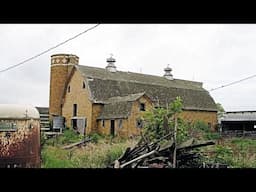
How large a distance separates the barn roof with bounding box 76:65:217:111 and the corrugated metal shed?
1.57m

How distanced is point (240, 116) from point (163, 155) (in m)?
14.1

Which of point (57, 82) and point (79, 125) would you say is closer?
point (79, 125)

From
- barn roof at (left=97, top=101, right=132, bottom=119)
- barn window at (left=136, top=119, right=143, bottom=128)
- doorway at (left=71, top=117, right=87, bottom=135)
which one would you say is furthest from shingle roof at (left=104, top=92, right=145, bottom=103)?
doorway at (left=71, top=117, right=87, bottom=135)

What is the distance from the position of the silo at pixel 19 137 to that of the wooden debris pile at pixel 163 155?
121 centimetres

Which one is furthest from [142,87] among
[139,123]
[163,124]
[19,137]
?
[19,137]

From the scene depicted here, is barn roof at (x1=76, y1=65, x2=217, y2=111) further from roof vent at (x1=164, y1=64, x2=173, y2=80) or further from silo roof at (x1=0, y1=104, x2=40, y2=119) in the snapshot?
silo roof at (x1=0, y1=104, x2=40, y2=119)

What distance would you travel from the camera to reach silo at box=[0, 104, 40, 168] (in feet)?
19.2

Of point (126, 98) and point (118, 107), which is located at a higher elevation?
point (126, 98)

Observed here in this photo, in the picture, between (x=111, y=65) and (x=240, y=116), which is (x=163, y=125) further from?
(x=240, y=116)

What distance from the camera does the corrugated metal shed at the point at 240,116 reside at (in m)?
19.1

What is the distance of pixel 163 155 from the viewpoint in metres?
6.36

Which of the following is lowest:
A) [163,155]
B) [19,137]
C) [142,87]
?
[163,155]

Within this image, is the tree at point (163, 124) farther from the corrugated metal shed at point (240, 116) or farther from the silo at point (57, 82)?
the corrugated metal shed at point (240, 116)
